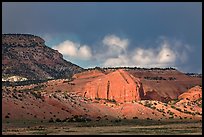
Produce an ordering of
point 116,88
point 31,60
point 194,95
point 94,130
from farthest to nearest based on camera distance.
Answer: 1. point 31,60
2. point 116,88
3. point 194,95
4. point 94,130

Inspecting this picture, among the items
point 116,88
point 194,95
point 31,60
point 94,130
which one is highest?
point 31,60

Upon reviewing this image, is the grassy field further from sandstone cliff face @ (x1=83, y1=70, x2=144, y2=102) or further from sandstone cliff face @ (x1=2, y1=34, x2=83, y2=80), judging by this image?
sandstone cliff face @ (x1=2, y1=34, x2=83, y2=80)

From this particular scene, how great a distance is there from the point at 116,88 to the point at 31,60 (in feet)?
150

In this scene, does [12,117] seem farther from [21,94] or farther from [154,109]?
[154,109]

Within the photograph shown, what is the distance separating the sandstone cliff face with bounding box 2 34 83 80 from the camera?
132375mm

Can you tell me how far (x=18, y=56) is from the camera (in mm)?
141875

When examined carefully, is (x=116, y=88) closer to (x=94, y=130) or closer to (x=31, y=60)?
(x=31, y=60)

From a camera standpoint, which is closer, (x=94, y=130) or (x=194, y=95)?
(x=94, y=130)

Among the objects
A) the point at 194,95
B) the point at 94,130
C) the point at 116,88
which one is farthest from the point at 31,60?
the point at 94,130

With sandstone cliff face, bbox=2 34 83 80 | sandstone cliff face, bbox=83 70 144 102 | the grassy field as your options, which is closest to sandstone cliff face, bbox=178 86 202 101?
sandstone cliff face, bbox=83 70 144 102

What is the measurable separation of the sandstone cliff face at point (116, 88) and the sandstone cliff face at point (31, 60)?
27.5 meters

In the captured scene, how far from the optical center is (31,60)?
143875mm

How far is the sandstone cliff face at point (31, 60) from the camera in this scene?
132375mm

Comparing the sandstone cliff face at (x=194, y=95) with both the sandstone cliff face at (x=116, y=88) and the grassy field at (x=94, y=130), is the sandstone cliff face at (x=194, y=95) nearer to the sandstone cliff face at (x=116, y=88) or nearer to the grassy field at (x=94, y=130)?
the sandstone cliff face at (x=116, y=88)
